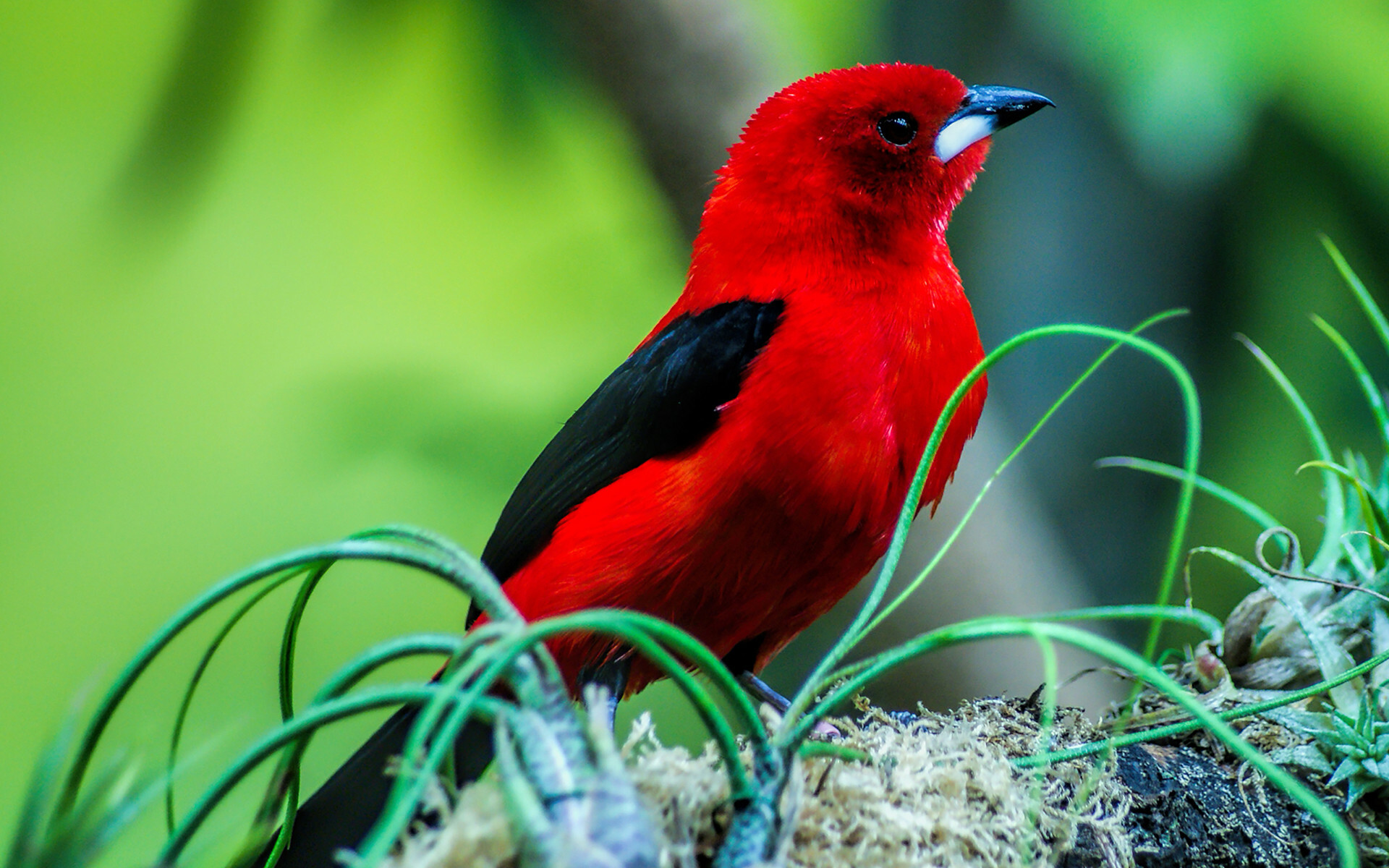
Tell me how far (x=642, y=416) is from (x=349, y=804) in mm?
507

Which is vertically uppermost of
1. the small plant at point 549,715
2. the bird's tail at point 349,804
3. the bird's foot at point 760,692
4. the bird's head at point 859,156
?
the bird's head at point 859,156

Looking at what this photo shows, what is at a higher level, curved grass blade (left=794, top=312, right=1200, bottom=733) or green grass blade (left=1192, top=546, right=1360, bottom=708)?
curved grass blade (left=794, top=312, right=1200, bottom=733)

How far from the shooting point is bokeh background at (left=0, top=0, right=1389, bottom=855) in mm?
2230

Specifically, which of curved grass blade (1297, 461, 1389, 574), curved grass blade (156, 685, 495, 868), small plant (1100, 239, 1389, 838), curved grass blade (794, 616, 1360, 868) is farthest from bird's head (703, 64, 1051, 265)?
curved grass blade (156, 685, 495, 868)

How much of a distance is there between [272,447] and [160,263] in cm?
51

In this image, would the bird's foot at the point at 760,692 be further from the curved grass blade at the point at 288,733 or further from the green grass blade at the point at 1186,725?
the curved grass blade at the point at 288,733

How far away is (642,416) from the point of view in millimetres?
1067

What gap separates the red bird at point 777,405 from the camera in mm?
994

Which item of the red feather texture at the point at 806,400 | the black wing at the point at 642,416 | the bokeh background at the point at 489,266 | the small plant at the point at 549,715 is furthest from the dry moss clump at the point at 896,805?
the bokeh background at the point at 489,266

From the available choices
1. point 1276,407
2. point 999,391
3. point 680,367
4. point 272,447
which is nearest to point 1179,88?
point 999,391

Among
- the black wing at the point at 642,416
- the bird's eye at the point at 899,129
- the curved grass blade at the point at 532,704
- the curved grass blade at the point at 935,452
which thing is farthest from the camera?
the bird's eye at the point at 899,129

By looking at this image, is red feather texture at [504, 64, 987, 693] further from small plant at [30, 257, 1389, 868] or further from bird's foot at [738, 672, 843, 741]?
small plant at [30, 257, 1389, 868]

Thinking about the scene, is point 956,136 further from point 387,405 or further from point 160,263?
point 160,263

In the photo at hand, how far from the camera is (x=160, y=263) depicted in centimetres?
234
